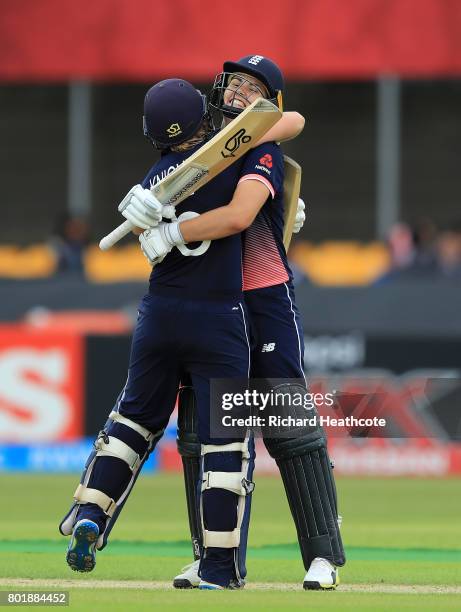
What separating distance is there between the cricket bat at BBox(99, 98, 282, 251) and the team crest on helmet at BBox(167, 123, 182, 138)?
0.12 m

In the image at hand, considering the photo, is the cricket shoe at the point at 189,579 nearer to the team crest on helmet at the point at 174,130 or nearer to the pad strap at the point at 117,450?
the pad strap at the point at 117,450

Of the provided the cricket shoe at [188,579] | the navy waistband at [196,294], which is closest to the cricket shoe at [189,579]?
→ the cricket shoe at [188,579]

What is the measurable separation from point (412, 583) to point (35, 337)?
21.7ft


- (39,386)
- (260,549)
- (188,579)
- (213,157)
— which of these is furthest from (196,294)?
(39,386)

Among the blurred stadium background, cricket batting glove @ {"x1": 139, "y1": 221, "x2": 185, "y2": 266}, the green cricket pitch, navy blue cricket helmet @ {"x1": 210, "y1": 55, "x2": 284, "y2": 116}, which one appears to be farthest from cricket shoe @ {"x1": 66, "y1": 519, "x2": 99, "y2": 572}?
the blurred stadium background

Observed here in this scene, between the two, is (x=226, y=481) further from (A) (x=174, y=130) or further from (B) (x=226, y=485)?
(A) (x=174, y=130)

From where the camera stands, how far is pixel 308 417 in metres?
6.10

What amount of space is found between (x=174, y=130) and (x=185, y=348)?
0.83 metres

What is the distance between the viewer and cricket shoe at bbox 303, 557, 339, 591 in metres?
5.99

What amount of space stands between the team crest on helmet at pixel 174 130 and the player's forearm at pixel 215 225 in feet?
1.20

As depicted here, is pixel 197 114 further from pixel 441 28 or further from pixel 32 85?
pixel 32 85

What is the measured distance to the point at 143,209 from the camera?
5875 millimetres

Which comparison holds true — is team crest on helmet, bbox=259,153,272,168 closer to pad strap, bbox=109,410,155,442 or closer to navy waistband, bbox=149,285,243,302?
navy waistband, bbox=149,285,243,302

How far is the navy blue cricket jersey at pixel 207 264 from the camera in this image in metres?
5.98
